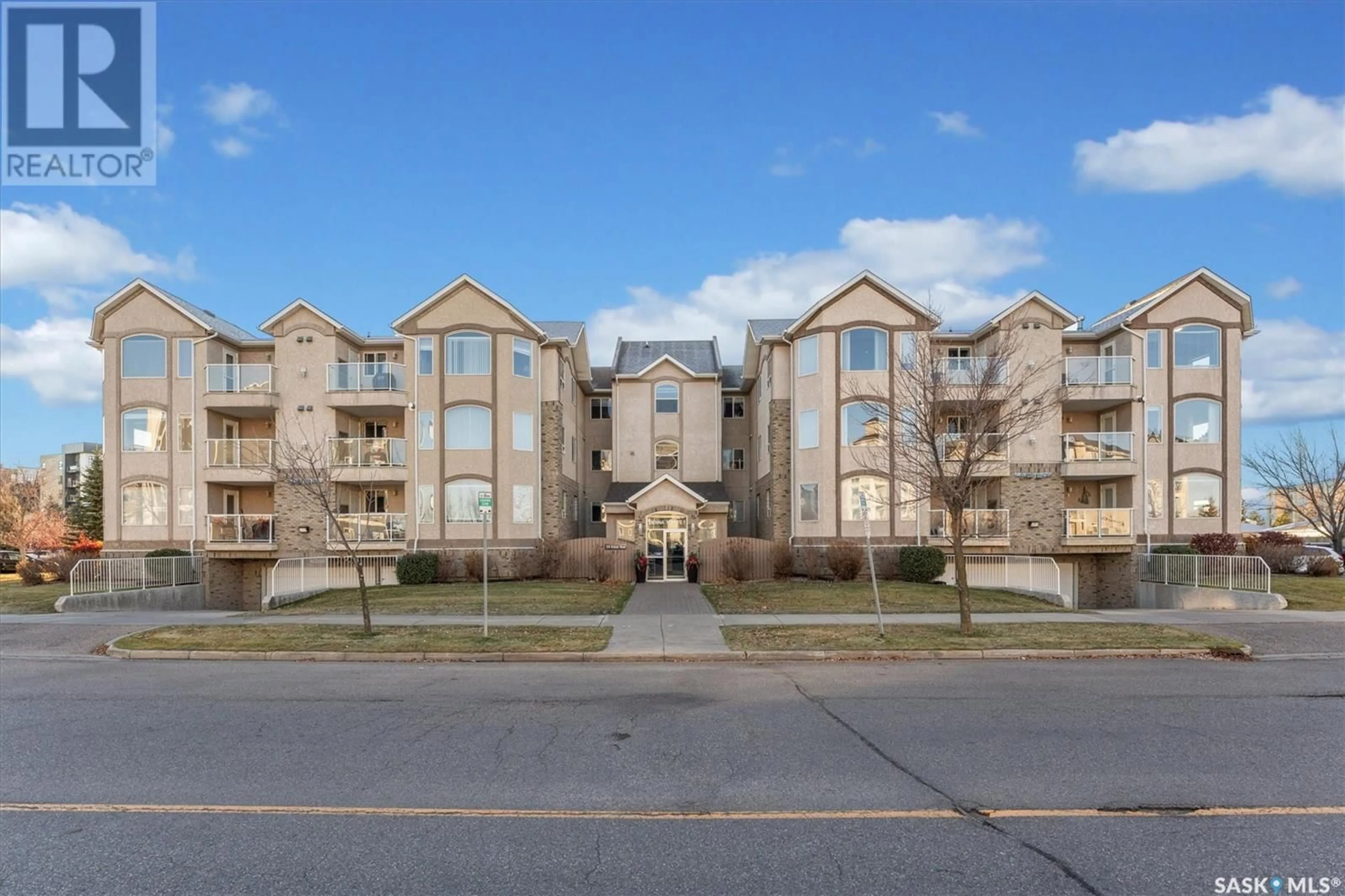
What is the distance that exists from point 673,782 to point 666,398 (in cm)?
3035

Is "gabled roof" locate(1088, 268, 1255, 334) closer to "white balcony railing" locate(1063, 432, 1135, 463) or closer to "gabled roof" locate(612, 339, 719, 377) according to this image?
"white balcony railing" locate(1063, 432, 1135, 463)

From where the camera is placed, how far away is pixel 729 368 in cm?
4044

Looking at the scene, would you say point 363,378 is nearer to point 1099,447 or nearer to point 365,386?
point 365,386

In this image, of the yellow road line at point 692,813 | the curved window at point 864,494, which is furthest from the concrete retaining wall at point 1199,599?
the yellow road line at point 692,813

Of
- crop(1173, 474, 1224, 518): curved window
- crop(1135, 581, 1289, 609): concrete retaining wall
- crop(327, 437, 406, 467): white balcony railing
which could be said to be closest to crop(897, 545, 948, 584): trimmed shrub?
crop(1135, 581, 1289, 609): concrete retaining wall

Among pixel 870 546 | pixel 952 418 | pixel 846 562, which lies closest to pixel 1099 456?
Answer: pixel 846 562

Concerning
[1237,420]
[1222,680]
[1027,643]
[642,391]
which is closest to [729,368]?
[642,391]

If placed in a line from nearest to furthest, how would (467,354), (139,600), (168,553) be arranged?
(139,600) → (168,553) → (467,354)

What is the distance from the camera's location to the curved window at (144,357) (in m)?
30.4

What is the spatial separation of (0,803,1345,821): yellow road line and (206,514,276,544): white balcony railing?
25386 mm

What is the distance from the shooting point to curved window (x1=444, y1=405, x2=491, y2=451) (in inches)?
1165

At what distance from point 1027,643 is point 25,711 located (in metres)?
14.3

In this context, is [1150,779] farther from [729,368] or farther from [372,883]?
[729,368]

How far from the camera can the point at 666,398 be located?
1437 inches
